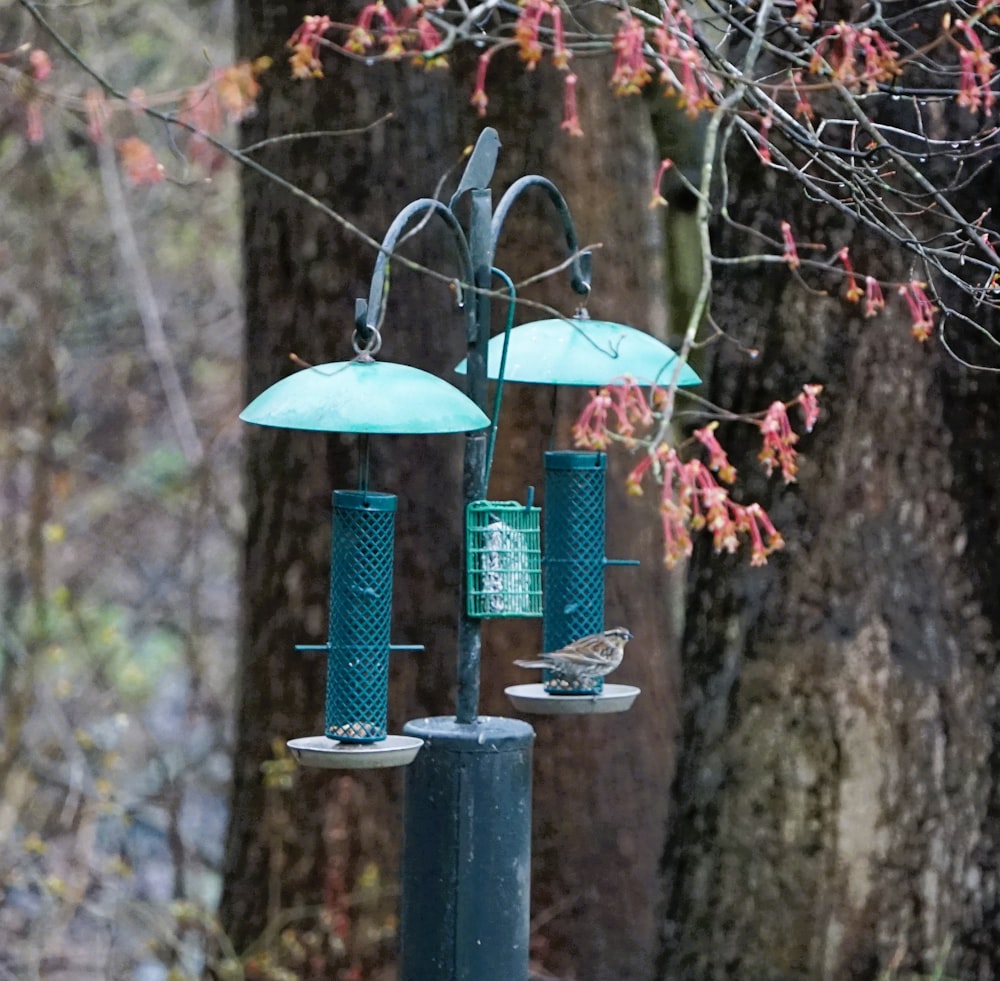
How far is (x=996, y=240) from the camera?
5.11 m

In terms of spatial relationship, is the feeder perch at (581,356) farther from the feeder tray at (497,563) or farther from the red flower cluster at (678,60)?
the red flower cluster at (678,60)

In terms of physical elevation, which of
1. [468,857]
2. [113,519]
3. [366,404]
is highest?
[366,404]

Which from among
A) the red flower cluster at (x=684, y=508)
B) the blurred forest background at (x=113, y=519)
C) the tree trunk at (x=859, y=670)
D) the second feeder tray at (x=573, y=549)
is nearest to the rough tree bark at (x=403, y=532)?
the tree trunk at (x=859, y=670)

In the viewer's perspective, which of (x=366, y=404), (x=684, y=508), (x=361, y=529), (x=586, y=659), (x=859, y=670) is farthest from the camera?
(x=859, y=670)

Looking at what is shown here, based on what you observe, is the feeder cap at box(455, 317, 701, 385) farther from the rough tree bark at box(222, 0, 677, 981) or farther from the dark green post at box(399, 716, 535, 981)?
the rough tree bark at box(222, 0, 677, 981)

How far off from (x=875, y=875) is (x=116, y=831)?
6.16 meters

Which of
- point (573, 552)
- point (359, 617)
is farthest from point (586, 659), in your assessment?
point (359, 617)

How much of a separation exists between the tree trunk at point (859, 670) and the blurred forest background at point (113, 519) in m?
3.47

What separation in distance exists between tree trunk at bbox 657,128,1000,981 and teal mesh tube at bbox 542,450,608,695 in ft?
2.59

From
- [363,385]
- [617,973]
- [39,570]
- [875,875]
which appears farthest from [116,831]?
[363,385]

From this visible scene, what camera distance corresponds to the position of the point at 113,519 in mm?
13109

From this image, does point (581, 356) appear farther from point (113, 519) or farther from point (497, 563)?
point (113, 519)

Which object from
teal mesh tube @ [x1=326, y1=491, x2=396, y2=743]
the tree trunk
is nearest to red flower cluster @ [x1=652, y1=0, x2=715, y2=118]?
teal mesh tube @ [x1=326, y1=491, x2=396, y2=743]

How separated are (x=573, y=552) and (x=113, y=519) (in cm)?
858
